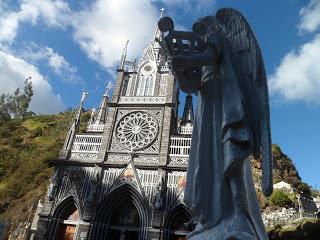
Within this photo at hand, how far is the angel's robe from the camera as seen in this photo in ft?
9.34

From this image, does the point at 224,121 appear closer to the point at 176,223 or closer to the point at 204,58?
the point at 204,58

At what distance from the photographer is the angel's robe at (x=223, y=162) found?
112 inches

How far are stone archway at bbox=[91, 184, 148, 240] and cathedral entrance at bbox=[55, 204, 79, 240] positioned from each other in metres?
1.64

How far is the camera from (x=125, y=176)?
69.1ft

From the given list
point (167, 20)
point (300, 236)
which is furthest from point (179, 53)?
point (300, 236)

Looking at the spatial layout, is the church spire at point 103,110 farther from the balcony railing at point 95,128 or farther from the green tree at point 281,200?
the green tree at point 281,200

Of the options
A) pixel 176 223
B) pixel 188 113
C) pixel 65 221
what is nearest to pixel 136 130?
pixel 188 113

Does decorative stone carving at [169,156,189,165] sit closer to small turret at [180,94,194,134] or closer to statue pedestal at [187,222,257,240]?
small turret at [180,94,194,134]

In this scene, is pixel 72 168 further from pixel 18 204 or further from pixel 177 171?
pixel 18 204

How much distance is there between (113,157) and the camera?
72.7ft

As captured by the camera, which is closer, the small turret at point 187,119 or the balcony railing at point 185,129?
the balcony railing at point 185,129

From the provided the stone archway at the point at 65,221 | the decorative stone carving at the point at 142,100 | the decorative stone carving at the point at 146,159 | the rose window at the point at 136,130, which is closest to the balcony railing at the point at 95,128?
the rose window at the point at 136,130

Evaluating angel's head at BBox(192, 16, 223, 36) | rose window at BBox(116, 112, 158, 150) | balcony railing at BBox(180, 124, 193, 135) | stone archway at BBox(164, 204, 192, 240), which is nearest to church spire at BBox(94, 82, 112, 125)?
rose window at BBox(116, 112, 158, 150)

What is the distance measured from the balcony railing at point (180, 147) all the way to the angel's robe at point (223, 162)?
58.9 feet
